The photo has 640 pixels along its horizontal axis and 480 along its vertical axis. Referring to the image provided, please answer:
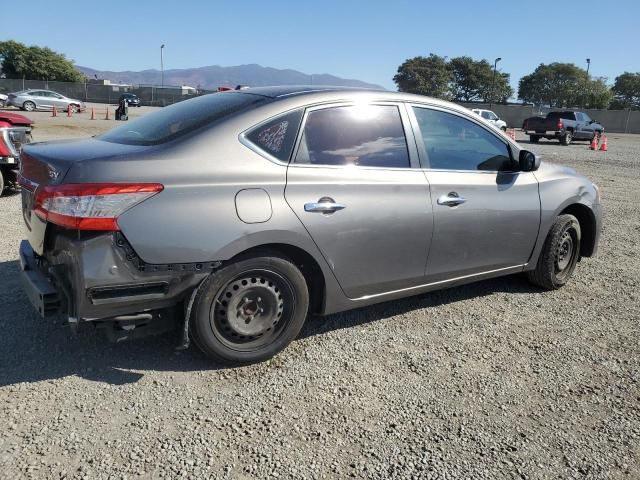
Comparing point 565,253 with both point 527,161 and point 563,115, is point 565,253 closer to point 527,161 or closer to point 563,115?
point 527,161

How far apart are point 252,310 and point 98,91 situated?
5883 centimetres

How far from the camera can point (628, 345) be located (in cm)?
398

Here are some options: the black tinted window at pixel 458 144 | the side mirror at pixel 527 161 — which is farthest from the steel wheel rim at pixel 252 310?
the side mirror at pixel 527 161

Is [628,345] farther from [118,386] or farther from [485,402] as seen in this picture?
[118,386]

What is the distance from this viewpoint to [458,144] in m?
4.21

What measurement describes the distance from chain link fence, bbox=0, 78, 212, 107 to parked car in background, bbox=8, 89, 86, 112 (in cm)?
1556

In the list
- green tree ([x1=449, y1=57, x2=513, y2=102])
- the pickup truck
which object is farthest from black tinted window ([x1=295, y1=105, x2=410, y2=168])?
green tree ([x1=449, y1=57, x2=513, y2=102])

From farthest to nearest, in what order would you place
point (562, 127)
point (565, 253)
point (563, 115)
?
1. point (563, 115)
2. point (562, 127)
3. point (565, 253)

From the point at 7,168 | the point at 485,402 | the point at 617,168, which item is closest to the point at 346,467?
the point at 485,402

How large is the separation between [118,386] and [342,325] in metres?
1.68

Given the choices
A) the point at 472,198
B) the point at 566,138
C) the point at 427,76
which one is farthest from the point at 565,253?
the point at 427,76

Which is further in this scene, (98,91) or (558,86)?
(558,86)

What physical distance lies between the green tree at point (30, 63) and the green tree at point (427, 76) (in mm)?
54557

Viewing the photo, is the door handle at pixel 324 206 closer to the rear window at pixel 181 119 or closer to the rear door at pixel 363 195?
the rear door at pixel 363 195
